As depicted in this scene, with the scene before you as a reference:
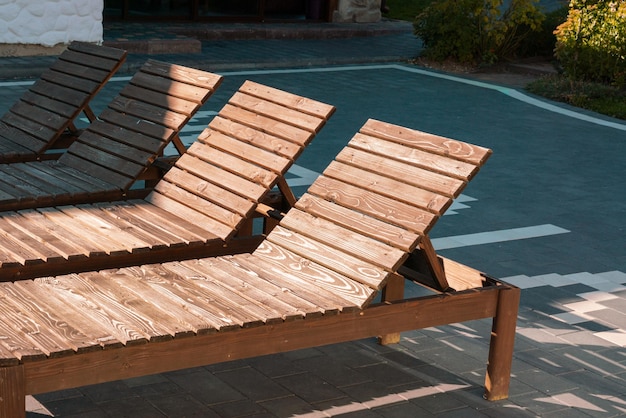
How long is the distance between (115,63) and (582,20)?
7.98m

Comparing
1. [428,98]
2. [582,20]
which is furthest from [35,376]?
[582,20]

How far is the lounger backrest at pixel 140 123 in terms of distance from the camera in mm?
6230

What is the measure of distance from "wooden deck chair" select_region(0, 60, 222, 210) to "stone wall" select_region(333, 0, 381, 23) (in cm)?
1245

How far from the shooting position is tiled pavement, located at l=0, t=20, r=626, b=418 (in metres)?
4.58

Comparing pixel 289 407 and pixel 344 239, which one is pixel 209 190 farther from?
pixel 289 407

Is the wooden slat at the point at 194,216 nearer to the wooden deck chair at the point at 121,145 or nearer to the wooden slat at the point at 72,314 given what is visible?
the wooden deck chair at the point at 121,145

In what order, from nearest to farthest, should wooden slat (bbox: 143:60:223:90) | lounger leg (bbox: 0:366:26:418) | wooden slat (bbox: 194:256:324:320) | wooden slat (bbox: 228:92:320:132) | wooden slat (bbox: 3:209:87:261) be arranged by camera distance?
lounger leg (bbox: 0:366:26:418) → wooden slat (bbox: 194:256:324:320) → wooden slat (bbox: 3:209:87:261) → wooden slat (bbox: 228:92:320:132) → wooden slat (bbox: 143:60:223:90)

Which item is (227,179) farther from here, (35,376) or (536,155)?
(536,155)

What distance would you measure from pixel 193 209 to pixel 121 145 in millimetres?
1081

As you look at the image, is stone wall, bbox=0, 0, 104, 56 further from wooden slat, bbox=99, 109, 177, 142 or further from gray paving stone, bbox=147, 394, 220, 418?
gray paving stone, bbox=147, 394, 220, 418

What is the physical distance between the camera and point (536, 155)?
33.1 ft

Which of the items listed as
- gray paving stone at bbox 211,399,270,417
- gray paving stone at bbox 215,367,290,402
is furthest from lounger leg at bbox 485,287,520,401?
gray paving stone at bbox 211,399,270,417

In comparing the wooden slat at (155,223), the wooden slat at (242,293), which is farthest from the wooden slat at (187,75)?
the wooden slat at (242,293)

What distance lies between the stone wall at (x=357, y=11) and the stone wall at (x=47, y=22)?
580 centimetres
